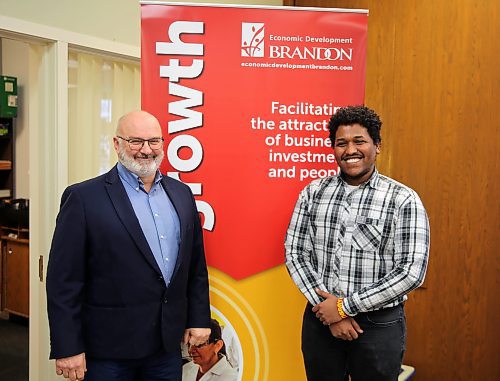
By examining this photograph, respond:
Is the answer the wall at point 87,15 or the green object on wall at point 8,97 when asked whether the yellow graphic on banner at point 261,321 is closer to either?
the wall at point 87,15

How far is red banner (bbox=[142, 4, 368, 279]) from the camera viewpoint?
2.00 metres

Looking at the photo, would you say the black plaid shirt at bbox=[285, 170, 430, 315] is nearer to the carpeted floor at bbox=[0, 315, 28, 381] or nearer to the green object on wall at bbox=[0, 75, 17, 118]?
the carpeted floor at bbox=[0, 315, 28, 381]

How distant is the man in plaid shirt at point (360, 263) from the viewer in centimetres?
165

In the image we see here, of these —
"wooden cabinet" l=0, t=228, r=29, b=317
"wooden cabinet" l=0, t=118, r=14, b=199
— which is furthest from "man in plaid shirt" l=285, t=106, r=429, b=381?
"wooden cabinet" l=0, t=118, r=14, b=199

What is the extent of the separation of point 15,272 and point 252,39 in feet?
11.2

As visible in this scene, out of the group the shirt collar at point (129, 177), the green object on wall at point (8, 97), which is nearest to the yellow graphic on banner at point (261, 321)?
the shirt collar at point (129, 177)

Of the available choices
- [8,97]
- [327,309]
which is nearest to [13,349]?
[8,97]

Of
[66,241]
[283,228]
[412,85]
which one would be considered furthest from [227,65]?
[412,85]

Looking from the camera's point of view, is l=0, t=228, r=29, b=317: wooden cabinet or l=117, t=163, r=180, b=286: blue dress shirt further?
l=0, t=228, r=29, b=317: wooden cabinet

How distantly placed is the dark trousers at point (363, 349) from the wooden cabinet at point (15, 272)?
129 inches

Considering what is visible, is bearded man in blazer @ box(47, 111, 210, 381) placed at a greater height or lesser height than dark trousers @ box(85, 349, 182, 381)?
greater

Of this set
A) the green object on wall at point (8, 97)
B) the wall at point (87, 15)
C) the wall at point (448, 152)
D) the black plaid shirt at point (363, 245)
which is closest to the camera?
the black plaid shirt at point (363, 245)

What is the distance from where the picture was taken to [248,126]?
80.1 inches

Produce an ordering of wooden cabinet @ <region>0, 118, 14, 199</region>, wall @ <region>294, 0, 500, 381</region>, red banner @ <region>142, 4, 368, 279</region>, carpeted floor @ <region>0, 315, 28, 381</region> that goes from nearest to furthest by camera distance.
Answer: red banner @ <region>142, 4, 368, 279</region>, wall @ <region>294, 0, 500, 381</region>, carpeted floor @ <region>0, 315, 28, 381</region>, wooden cabinet @ <region>0, 118, 14, 199</region>
